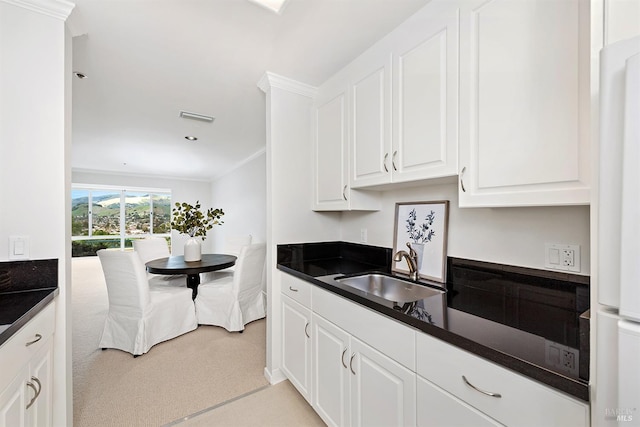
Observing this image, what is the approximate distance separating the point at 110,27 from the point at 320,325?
2.15 metres

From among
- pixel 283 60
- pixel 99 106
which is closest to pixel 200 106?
pixel 99 106

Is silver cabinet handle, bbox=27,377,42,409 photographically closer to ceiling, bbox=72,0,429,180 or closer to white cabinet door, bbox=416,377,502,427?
white cabinet door, bbox=416,377,502,427

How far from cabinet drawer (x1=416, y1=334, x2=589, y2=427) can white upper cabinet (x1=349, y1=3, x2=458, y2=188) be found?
0.81 m

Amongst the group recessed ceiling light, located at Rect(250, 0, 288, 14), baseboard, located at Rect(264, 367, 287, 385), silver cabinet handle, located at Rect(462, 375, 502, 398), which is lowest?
baseboard, located at Rect(264, 367, 287, 385)

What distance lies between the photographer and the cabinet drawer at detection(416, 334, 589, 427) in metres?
0.69

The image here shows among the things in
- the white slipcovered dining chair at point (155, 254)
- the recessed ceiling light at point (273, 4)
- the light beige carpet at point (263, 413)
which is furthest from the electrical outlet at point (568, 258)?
the white slipcovered dining chair at point (155, 254)

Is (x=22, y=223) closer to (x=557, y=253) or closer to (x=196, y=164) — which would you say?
(x=557, y=253)

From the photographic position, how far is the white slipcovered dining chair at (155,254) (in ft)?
11.5

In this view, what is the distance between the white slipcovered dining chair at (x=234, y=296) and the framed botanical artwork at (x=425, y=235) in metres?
1.83

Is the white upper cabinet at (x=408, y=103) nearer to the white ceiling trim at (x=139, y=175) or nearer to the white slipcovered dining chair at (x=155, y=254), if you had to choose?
the white slipcovered dining chair at (x=155, y=254)

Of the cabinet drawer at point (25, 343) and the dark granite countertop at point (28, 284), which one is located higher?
the dark granite countertop at point (28, 284)

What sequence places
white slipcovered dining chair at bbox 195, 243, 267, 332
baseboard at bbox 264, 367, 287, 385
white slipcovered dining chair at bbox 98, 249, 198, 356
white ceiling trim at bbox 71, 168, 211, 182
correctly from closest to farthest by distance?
baseboard at bbox 264, 367, 287, 385 < white slipcovered dining chair at bbox 98, 249, 198, 356 < white slipcovered dining chair at bbox 195, 243, 267, 332 < white ceiling trim at bbox 71, 168, 211, 182

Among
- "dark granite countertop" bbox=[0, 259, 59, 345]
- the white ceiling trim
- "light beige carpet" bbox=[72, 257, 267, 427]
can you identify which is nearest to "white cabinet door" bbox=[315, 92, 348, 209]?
"light beige carpet" bbox=[72, 257, 267, 427]

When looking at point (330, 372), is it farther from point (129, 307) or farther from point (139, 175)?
point (139, 175)
